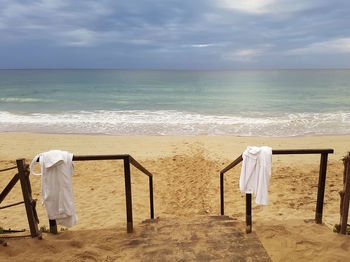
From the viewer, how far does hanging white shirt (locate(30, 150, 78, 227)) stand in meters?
3.26

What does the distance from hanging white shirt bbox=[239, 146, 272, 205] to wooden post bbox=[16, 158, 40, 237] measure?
8.85 ft

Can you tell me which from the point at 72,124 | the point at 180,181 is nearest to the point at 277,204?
the point at 180,181

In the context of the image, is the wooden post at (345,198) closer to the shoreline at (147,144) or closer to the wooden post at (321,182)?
the wooden post at (321,182)

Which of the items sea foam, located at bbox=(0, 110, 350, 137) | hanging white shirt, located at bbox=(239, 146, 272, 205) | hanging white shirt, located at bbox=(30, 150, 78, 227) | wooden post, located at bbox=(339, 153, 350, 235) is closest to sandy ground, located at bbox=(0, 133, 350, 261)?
wooden post, located at bbox=(339, 153, 350, 235)

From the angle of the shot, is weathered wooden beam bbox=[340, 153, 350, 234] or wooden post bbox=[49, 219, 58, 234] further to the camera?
wooden post bbox=[49, 219, 58, 234]

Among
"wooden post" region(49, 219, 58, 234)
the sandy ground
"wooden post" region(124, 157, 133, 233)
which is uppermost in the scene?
"wooden post" region(124, 157, 133, 233)

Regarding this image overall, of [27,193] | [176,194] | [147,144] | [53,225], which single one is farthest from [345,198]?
[147,144]

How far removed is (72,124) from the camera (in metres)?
18.3

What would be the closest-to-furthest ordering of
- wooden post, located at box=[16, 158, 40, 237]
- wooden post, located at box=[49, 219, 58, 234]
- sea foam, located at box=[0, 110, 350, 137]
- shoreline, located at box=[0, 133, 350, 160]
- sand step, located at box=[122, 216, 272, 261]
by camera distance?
sand step, located at box=[122, 216, 272, 261] < wooden post, located at box=[16, 158, 40, 237] < wooden post, located at box=[49, 219, 58, 234] < shoreline, located at box=[0, 133, 350, 160] < sea foam, located at box=[0, 110, 350, 137]

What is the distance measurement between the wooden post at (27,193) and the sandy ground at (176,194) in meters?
0.19

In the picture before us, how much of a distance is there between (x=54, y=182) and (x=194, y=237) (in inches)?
74.7

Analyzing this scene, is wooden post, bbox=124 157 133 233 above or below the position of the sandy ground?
above

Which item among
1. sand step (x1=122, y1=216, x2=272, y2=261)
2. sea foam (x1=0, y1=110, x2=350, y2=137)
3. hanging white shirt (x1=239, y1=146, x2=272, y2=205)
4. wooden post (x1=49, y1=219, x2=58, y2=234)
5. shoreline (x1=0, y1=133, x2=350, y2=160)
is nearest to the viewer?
sand step (x1=122, y1=216, x2=272, y2=261)

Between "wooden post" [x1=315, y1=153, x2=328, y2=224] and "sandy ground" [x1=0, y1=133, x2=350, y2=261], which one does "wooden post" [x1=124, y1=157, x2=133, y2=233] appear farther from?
"wooden post" [x1=315, y1=153, x2=328, y2=224]
